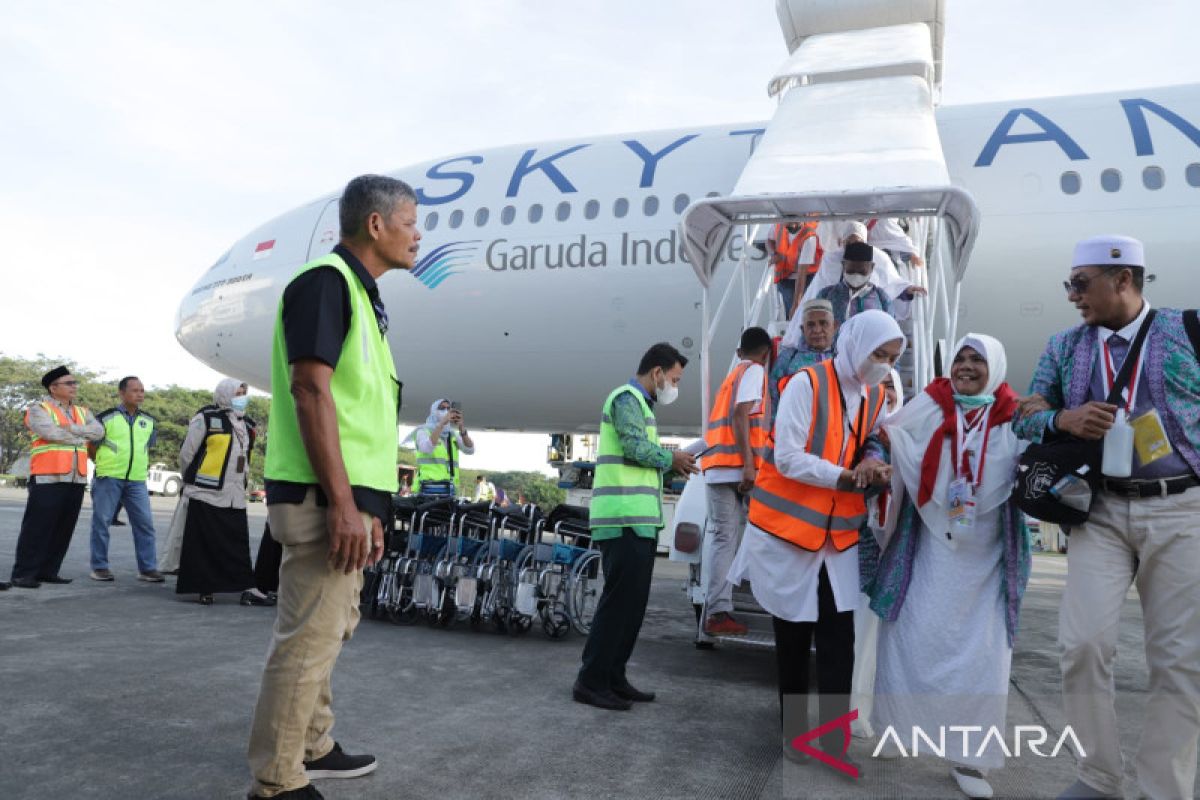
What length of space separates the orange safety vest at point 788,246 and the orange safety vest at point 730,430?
1792 millimetres

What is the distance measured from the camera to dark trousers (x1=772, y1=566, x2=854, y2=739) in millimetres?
3303

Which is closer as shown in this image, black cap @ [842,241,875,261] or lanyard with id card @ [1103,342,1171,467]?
lanyard with id card @ [1103,342,1171,467]

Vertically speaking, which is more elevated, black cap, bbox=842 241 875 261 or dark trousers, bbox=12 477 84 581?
black cap, bbox=842 241 875 261

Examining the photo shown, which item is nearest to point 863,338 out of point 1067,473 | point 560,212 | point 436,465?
point 1067,473

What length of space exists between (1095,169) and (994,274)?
1.41m

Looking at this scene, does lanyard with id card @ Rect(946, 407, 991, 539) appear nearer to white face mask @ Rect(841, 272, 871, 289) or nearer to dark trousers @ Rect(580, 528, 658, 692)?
dark trousers @ Rect(580, 528, 658, 692)

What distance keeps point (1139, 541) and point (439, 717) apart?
264 centimetres

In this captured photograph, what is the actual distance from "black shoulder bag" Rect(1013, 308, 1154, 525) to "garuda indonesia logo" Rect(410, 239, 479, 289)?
8851 millimetres

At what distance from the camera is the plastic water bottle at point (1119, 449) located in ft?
9.06

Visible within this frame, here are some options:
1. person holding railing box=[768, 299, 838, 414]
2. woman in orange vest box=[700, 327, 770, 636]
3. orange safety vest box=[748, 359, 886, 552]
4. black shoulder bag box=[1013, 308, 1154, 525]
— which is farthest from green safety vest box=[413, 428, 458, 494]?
black shoulder bag box=[1013, 308, 1154, 525]

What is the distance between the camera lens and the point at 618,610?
410 cm

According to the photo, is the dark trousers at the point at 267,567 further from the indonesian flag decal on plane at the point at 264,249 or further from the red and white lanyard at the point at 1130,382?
the indonesian flag decal on plane at the point at 264,249

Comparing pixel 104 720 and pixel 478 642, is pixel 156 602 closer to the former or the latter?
pixel 478 642

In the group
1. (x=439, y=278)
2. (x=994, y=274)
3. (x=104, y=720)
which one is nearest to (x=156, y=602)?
(x=104, y=720)
